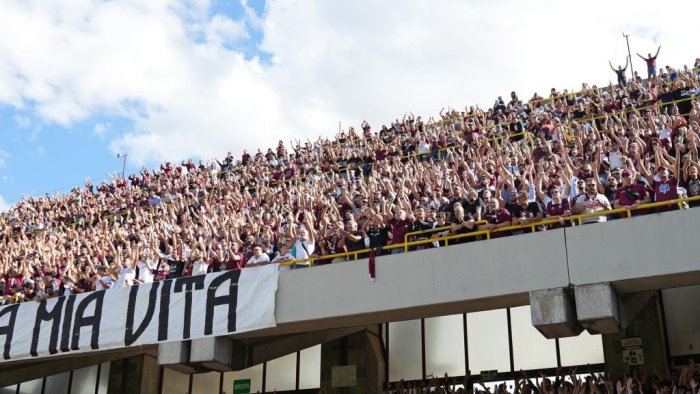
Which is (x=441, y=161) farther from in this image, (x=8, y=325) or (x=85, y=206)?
(x=85, y=206)

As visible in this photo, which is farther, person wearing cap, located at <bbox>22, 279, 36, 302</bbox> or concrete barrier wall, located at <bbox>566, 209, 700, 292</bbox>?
person wearing cap, located at <bbox>22, 279, 36, 302</bbox>

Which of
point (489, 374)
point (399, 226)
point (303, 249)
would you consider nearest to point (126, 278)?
point (303, 249)

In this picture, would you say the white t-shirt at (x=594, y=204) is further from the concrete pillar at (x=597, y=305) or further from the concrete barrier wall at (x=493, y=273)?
the concrete pillar at (x=597, y=305)

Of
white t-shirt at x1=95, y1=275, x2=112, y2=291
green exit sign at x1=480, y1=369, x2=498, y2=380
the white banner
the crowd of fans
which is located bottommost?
the crowd of fans

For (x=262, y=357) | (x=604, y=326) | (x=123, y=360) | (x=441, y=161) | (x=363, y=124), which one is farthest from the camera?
(x=363, y=124)

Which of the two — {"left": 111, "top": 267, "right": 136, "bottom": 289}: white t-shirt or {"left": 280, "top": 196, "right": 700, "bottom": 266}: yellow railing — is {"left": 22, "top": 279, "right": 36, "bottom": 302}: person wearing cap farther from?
{"left": 280, "top": 196, "right": 700, "bottom": 266}: yellow railing

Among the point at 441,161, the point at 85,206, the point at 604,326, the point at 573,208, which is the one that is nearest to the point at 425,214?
the point at 573,208

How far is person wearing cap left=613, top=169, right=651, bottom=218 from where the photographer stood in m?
13.0

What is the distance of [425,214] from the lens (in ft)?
49.5

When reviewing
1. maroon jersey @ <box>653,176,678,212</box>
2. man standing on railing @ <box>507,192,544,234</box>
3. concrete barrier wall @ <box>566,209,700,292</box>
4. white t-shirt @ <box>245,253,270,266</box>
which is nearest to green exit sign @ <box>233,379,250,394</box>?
white t-shirt @ <box>245,253,270,266</box>

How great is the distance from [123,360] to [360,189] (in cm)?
751

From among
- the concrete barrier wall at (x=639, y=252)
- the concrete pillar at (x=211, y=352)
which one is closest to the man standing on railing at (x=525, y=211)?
the concrete barrier wall at (x=639, y=252)

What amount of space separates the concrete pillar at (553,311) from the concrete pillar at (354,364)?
5.50 meters

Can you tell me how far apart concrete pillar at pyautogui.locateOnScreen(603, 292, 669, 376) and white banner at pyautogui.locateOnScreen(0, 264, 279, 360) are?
21.0 feet
